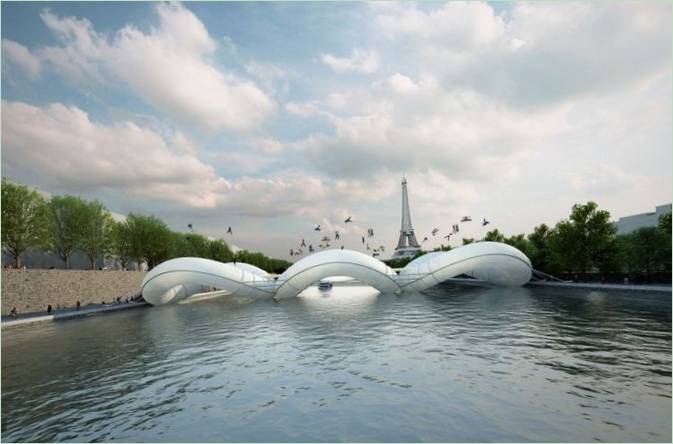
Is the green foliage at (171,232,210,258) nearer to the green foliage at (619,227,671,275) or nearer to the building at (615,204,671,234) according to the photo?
the green foliage at (619,227,671,275)

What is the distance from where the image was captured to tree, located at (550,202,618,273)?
44.9 meters

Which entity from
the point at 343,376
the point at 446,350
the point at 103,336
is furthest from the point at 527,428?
the point at 103,336

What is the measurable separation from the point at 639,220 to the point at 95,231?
102m

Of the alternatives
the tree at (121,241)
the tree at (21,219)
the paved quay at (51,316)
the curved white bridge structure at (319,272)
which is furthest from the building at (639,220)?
the tree at (21,219)

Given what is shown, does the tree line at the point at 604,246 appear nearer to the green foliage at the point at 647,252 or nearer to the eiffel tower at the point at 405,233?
the green foliage at the point at 647,252

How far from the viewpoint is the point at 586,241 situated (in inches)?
1809

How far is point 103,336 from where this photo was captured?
22453 mm

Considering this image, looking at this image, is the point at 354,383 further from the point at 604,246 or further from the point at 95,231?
the point at 95,231

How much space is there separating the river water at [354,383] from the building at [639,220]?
69.0m

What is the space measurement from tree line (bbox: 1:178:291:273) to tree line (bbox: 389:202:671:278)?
61531 millimetres

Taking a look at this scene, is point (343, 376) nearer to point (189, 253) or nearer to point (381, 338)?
point (381, 338)

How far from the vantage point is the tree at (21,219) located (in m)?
39.4

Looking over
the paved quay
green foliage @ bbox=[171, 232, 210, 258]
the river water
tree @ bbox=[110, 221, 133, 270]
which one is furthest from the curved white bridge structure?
green foliage @ bbox=[171, 232, 210, 258]

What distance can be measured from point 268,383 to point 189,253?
3026 inches
